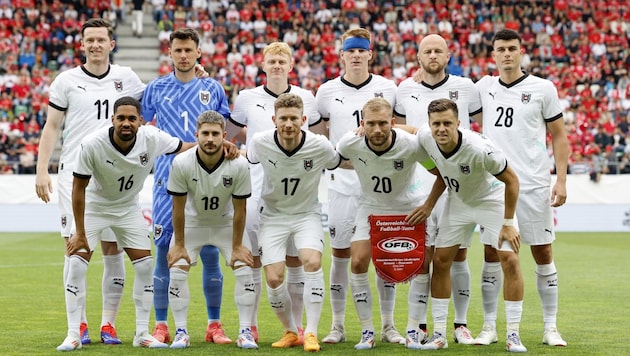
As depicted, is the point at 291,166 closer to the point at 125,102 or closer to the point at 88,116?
the point at 125,102

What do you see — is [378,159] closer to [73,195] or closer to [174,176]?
[174,176]

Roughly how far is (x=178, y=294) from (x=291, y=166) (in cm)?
143

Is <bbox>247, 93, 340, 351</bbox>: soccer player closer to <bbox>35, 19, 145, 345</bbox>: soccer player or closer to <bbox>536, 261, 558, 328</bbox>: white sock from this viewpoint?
<bbox>35, 19, 145, 345</bbox>: soccer player

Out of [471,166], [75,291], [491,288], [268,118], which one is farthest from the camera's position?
[268,118]

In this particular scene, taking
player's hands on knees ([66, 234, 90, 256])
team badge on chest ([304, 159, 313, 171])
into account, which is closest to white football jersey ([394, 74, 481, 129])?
team badge on chest ([304, 159, 313, 171])

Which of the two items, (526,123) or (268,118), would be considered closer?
(526,123)

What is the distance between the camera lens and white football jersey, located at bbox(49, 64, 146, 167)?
8.84 metres

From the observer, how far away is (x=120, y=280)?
877 cm

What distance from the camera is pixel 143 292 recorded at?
8344 millimetres

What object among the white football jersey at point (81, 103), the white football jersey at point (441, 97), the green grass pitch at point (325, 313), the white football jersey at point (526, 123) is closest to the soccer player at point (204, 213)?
the green grass pitch at point (325, 313)

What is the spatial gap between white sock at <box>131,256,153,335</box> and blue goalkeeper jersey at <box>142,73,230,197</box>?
2.46 ft

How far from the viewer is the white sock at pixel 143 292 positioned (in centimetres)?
832

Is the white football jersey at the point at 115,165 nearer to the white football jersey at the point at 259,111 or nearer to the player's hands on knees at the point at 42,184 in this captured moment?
the player's hands on knees at the point at 42,184

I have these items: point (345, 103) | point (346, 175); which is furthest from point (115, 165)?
point (345, 103)
